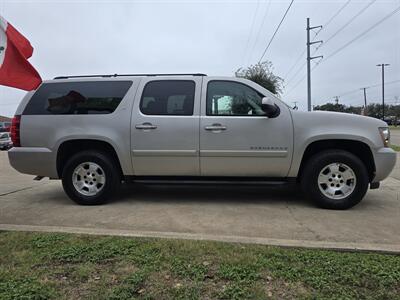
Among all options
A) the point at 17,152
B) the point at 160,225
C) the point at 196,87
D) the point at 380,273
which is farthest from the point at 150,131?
the point at 380,273

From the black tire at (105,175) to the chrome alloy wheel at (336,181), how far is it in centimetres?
297

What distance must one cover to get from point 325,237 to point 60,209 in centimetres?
365

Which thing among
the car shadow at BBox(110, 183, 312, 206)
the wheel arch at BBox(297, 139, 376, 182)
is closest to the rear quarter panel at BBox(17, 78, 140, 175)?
the car shadow at BBox(110, 183, 312, 206)

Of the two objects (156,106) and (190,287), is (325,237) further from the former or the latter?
(156,106)

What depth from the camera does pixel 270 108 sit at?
18.5 feet

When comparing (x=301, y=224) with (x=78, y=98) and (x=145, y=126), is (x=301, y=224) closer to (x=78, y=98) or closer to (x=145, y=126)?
(x=145, y=126)

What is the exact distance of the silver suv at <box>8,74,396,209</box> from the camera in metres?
5.64

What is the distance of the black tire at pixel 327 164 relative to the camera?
5574mm

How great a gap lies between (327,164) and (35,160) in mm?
4235

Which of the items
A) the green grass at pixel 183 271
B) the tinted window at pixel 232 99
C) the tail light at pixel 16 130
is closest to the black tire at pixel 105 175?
the tail light at pixel 16 130

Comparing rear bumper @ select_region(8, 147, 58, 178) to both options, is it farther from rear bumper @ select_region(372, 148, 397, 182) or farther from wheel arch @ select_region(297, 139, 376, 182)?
rear bumper @ select_region(372, 148, 397, 182)

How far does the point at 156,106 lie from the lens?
5.99 m

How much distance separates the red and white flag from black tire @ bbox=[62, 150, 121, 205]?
1462 millimetres

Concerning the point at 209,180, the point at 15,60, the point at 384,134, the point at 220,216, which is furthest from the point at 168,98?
the point at 384,134
